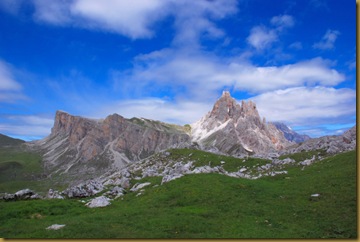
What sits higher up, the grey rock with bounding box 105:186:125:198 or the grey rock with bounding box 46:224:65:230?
the grey rock with bounding box 105:186:125:198

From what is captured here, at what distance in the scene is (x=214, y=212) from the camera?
112 feet

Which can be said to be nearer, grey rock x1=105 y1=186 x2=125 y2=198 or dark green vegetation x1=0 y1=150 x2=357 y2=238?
dark green vegetation x1=0 y1=150 x2=357 y2=238

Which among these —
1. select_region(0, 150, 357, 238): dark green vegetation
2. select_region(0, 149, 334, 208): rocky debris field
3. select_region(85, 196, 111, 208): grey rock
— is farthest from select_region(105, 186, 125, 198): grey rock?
select_region(85, 196, 111, 208): grey rock

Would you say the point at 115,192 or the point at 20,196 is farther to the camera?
the point at 115,192

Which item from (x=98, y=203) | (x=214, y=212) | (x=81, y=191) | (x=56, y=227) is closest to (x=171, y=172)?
(x=81, y=191)

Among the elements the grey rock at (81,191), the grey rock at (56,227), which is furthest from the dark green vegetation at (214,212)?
the grey rock at (81,191)

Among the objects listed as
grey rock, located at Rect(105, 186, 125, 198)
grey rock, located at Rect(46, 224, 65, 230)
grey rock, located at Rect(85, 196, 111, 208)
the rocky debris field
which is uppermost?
the rocky debris field

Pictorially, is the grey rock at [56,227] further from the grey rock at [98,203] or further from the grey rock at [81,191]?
the grey rock at [81,191]

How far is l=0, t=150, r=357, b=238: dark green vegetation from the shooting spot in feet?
88.5

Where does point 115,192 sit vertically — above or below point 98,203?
above

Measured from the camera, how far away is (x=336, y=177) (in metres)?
42.6

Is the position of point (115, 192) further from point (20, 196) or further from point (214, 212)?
point (214, 212)

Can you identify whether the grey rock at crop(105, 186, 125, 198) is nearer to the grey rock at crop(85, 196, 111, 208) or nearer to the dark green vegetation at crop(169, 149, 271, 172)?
the grey rock at crop(85, 196, 111, 208)

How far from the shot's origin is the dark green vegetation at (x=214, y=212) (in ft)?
88.5
